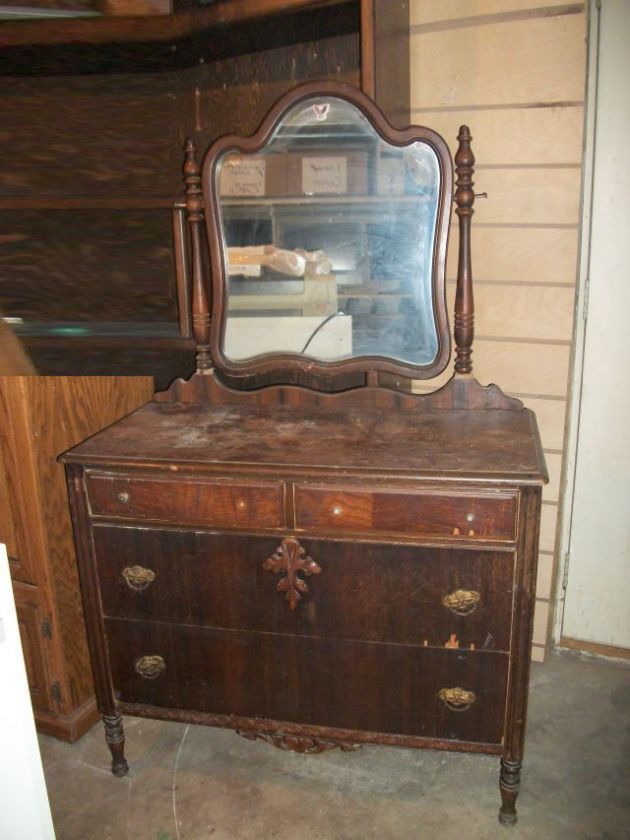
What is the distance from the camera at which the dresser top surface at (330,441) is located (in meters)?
1.46

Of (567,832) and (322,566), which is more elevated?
(322,566)

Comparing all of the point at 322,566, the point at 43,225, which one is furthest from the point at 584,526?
the point at 43,225

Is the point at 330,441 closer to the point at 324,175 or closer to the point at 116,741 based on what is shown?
the point at 324,175

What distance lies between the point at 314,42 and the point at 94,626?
1.62 metres

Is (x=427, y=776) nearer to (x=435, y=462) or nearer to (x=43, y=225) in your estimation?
(x=435, y=462)

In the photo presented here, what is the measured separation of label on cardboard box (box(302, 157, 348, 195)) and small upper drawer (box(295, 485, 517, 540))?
2.70ft

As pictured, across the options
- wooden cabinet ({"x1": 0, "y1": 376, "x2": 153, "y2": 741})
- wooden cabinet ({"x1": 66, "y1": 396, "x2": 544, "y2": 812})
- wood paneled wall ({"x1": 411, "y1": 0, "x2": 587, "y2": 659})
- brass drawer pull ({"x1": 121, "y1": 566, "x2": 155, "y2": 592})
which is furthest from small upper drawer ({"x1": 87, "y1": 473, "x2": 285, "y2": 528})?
wood paneled wall ({"x1": 411, "y1": 0, "x2": 587, "y2": 659})

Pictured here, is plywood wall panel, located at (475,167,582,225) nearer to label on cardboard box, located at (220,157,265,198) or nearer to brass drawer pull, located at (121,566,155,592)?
label on cardboard box, located at (220,157,265,198)

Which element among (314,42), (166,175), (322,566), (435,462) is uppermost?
(314,42)

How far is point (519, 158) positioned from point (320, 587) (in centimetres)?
125

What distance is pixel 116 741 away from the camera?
5.80 feet

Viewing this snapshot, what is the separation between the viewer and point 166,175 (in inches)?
81.4

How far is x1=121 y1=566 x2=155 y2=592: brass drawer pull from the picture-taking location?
63.6 inches

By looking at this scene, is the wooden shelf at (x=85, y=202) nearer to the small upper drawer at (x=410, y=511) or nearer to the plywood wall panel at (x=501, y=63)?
the plywood wall panel at (x=501, y=63)
